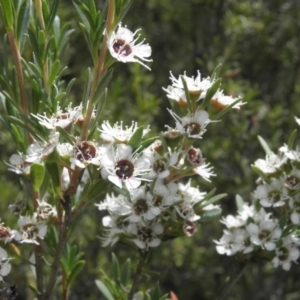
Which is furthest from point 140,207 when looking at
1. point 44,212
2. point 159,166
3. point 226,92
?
point 226,92

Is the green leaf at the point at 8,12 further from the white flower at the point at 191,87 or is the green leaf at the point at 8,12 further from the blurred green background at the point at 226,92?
the blurred green background at the point at 226,92

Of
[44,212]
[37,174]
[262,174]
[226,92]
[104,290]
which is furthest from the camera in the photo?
[226,92]

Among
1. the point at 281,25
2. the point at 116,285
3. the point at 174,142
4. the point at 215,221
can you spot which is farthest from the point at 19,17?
the point at 281,25

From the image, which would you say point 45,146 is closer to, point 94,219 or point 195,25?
point 94,219

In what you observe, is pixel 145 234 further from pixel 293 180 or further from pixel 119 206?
pixel 293 180

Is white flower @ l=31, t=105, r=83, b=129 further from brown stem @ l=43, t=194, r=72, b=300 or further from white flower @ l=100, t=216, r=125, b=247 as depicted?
white flower @ l=100, t=216, r=125, b=247

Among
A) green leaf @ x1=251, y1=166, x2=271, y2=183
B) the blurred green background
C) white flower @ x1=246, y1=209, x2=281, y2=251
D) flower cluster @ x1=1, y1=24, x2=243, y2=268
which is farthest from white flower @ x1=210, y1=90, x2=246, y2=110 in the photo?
the blurred green background
